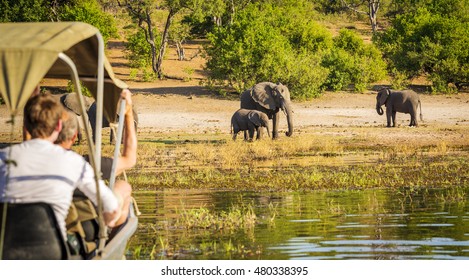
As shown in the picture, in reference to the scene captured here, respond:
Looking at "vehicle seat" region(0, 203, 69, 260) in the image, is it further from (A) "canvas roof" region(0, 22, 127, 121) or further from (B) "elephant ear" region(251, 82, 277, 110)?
(B) "elephant ear" region(251, 82, 277, 110)

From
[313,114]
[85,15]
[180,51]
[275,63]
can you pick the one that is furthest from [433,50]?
[85,15]

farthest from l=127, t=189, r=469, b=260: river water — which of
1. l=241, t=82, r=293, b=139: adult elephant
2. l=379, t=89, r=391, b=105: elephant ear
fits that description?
l=379, t=89, r=391, b=105: elephant ear

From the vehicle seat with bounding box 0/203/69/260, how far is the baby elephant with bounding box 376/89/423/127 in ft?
91.3

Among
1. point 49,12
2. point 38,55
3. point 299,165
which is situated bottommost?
point 49,12

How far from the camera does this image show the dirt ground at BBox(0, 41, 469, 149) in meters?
31.3

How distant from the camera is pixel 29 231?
695cm

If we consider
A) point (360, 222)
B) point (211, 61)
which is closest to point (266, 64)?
point (211, 61)

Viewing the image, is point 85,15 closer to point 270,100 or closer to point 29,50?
point 270,100

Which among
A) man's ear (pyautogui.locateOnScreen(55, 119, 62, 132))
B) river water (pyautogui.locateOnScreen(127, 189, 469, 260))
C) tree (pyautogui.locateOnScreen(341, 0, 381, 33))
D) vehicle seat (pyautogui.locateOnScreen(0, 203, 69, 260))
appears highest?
man's ear (pyautogui.locateOnScreen(55, 119, 62, 132))

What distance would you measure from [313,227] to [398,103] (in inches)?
952

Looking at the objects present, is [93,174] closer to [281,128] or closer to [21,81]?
[21,81]

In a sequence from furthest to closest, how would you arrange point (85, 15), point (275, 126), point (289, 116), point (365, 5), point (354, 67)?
point (365, 5) → point (85, 15) → point (354, 67) → point (275, 126) → point (289, 116)

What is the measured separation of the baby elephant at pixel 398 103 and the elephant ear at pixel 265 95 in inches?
156
